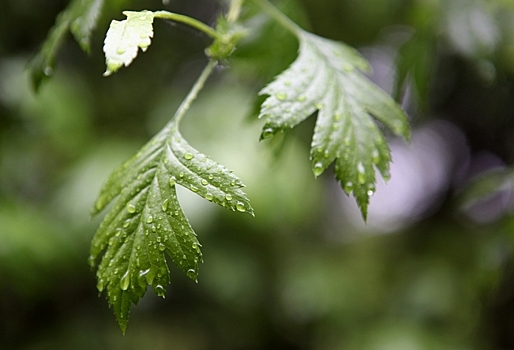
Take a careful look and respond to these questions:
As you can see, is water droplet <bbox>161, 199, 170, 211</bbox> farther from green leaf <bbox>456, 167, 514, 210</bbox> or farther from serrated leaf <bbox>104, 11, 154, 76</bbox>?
green leaf <bbox>456, 167, 514, 210</bbox>

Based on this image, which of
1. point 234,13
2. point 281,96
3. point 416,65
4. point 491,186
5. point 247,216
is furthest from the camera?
point 247,216

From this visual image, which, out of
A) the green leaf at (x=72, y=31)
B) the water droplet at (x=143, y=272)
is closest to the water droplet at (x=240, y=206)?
the water droplet at (x=143, y=272)

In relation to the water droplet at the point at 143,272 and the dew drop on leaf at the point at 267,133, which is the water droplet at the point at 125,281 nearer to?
the water droplet at the point at 143,272

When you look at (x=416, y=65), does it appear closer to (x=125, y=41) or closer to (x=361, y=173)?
(x=361, y=173)

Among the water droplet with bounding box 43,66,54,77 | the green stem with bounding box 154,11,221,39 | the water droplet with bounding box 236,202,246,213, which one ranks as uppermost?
the green stem with bounding box 154,11,221,39

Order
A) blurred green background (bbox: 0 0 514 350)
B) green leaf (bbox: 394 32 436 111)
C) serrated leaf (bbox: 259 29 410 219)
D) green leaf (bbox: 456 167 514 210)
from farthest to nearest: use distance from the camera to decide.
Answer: blurred green background (bbox: 0 0 514 350) < green leaf (bbox: 456 167 514 210) < green leaf (bbox: 394 32 436 111) < serrated leaf (bbox: 259 29 410 219)

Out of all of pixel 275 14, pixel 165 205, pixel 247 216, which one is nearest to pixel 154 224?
pixel 165 205

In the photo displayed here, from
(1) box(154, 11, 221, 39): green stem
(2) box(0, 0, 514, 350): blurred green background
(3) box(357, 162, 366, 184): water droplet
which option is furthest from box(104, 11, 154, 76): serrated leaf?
(2) box(0, 0, 514, 350): blurred green background
